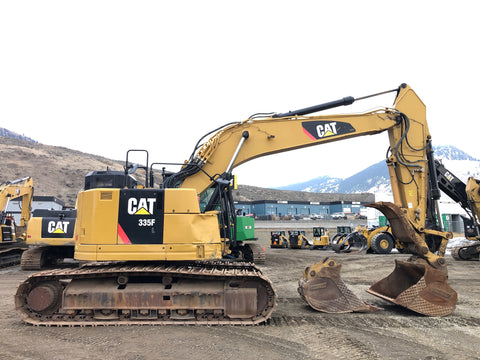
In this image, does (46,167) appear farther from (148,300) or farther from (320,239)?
(148,300)

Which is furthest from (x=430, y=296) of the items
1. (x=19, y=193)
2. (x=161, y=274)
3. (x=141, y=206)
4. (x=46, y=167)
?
(x=46, y=167)

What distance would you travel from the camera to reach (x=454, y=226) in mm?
36500

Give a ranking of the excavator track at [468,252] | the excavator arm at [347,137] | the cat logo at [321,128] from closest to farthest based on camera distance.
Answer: the excavator arm at [347,137]
the cat logo at [321,128]
the excavator track at [468,252]

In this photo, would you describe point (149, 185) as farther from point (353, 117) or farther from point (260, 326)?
point (353, 117)

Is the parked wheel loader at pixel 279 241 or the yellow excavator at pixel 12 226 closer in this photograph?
the yellow excavator at pixel 12 226

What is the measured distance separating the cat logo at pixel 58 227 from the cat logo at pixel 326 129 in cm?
1022

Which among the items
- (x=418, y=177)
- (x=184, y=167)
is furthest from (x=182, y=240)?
(x=418, y=177)

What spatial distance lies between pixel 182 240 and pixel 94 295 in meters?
1.72

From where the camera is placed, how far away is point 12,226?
717 inches

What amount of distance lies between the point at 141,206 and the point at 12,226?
49.7ft

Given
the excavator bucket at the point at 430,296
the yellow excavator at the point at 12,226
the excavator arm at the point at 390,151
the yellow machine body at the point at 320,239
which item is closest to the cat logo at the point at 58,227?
the yellow excavator at the point at 12,226

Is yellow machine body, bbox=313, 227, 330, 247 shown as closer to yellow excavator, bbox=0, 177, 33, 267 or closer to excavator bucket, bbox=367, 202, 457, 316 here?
yellow excavator, bbox=0, 177, 33, 267

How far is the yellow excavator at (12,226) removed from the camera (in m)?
16.8

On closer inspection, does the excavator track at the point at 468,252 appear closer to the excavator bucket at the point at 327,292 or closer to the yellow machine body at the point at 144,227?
the excavator bucket at the point at 327,292
